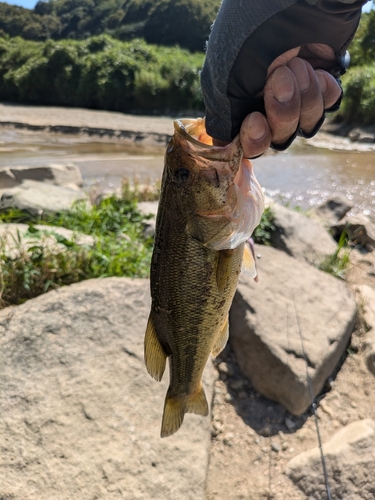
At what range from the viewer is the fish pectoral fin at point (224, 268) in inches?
77.4

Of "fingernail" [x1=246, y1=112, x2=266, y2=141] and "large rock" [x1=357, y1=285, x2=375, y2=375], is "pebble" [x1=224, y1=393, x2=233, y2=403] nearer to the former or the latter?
"large rock" [x1=357, y1=285, x2=375, y2=375]

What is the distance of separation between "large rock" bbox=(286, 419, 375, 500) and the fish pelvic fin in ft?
4.68

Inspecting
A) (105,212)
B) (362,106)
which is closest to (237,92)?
(105,212)

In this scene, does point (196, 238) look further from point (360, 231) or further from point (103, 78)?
point (103, 78)

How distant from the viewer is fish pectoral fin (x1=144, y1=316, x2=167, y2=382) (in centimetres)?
211

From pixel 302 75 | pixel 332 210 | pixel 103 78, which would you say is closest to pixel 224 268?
pixel 302 75

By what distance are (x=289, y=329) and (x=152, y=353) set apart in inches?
93.1

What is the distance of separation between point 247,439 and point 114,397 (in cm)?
124

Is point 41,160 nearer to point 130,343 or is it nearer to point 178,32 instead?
point 130,343

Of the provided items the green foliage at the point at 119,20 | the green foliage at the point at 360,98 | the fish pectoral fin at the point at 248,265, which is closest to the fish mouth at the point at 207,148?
the fish pectoral fin at the point at 248,265

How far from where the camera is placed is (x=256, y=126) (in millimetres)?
1666

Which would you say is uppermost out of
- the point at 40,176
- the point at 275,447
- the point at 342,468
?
the point at 342,468

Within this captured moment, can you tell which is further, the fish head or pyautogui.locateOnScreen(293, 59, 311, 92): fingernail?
the fish head

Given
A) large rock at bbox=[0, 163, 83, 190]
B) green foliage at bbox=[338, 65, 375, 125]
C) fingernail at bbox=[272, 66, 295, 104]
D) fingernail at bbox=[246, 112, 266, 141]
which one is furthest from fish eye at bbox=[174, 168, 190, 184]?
green foliage at bbox=[338, 65, 375, 125]
